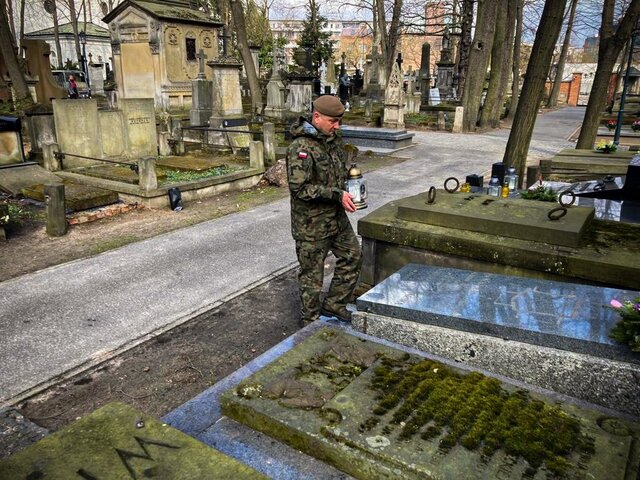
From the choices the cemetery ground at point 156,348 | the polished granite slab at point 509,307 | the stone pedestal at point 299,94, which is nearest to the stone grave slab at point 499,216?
the polished granite slab at point 509,307

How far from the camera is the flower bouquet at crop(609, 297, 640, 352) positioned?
2.79 metres

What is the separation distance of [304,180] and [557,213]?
89.4 inches

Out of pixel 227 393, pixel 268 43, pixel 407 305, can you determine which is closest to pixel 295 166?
pixel 407 305

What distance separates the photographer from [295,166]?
4250 mm

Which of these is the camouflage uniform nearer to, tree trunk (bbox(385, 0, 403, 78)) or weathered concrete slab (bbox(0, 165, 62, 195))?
weathered concrete slab (bbox(0, 165, 62, 195))

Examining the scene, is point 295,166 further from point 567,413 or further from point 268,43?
point 268,43

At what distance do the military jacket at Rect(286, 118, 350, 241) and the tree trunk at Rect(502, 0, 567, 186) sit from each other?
6.45 metres

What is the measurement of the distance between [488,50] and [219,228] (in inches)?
648

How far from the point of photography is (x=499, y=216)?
4.56 m

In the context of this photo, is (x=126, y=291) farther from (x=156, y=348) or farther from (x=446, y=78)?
(x=446, y=78)

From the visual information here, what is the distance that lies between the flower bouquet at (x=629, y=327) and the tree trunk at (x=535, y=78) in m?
7.20

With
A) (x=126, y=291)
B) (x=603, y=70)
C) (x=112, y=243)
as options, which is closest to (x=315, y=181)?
(x=126, y=291)

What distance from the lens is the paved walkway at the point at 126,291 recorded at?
4.69 m

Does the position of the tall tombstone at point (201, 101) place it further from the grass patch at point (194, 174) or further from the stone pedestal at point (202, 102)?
the grass patch at point (194, 174)
